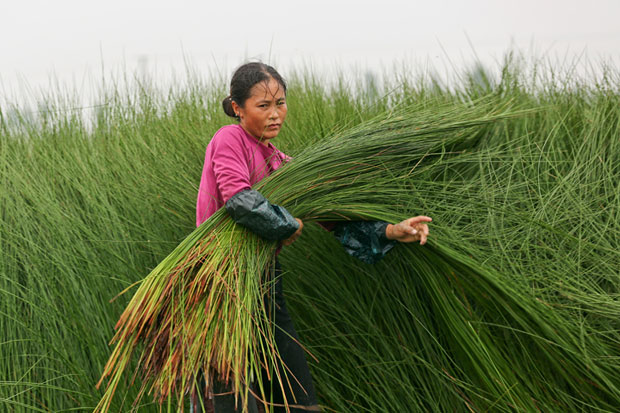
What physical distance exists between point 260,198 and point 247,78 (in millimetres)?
397

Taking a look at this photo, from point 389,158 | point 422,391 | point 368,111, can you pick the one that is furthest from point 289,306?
point 368,111

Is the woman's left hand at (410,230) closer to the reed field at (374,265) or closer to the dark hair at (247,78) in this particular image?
the reed field at (374,265)

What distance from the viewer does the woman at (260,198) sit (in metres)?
1.50

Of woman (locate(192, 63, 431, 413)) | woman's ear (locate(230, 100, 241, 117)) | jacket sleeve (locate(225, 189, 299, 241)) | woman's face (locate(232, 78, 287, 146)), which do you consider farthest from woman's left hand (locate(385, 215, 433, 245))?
woman's ear (locate(230, 100, 241, 117))

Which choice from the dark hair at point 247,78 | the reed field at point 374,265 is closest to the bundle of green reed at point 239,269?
the reed field at point 374,265

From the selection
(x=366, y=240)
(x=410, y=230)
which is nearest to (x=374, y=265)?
(x=366, y=240)

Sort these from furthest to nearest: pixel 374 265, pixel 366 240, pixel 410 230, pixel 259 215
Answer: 1. pixel 374 265
2. pixel 366 240
3. pixel 410 230
4. pixel 259 215

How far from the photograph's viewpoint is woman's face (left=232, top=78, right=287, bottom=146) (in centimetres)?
161

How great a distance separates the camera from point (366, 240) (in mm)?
1742

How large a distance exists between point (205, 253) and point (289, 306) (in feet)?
3.04

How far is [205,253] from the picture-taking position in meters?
1.49

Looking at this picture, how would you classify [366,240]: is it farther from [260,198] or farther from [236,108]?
[236,108]

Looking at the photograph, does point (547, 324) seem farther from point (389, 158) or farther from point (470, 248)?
point (389, 158)

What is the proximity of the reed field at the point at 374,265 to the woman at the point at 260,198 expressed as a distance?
0.08 metres
